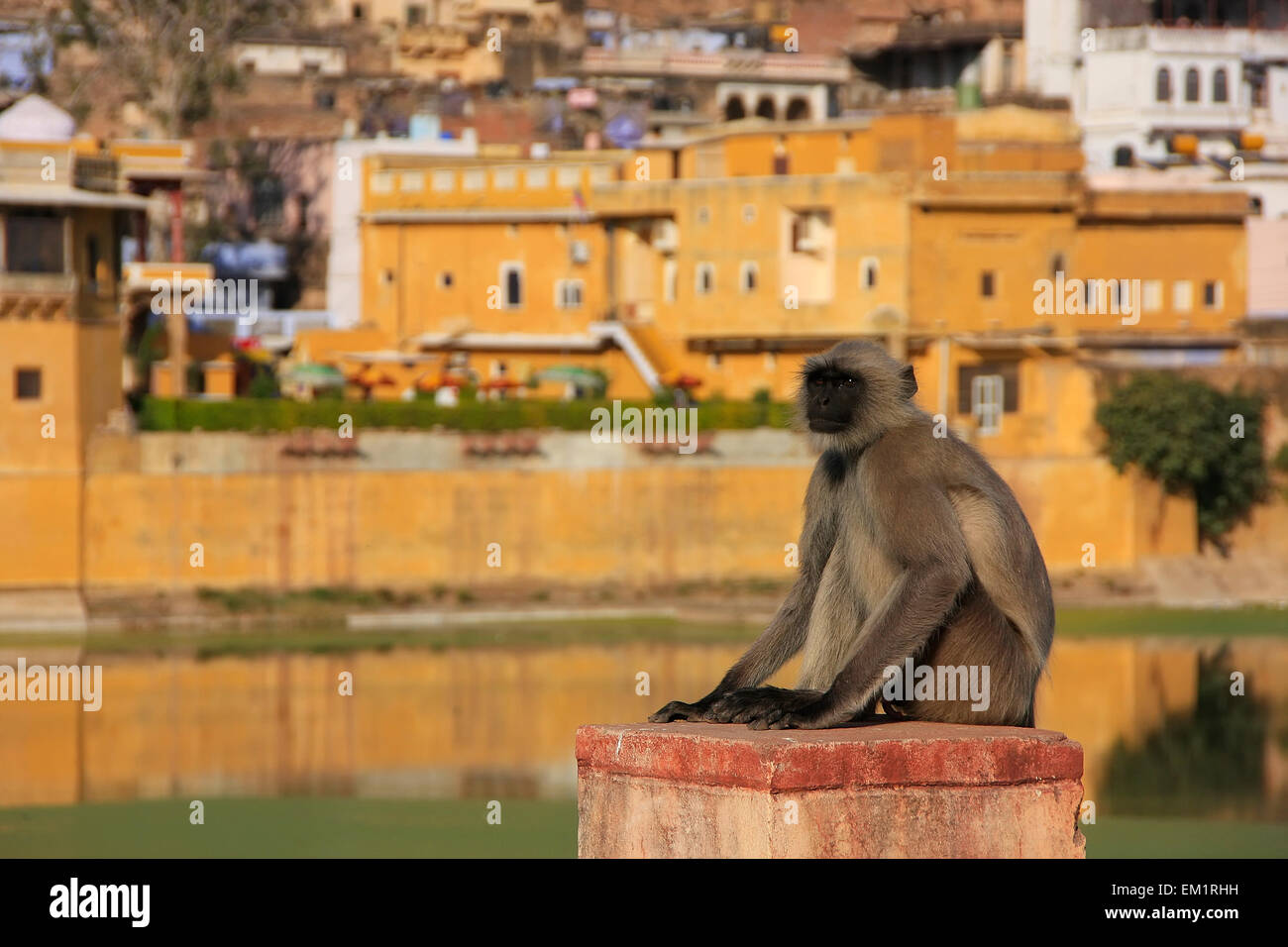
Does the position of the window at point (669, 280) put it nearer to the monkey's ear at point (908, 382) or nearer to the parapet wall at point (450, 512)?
the parapet wall at point (450, 512)

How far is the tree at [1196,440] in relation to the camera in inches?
1457

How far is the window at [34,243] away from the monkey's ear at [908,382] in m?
28.5

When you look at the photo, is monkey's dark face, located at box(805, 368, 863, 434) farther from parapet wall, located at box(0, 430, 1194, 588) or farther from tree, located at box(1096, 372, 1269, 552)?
tree, located at box(1096, 372, 1269, 552)

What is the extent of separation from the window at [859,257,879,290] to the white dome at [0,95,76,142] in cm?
1327

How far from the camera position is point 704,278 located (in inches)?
1638

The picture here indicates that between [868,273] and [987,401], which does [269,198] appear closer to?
[868,273]

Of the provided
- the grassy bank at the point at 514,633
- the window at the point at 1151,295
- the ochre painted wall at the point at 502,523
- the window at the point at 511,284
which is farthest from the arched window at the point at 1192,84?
the grassy bank at the point at 514,633

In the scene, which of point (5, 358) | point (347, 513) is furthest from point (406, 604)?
point (5, 358)

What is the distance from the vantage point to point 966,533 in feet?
22.6

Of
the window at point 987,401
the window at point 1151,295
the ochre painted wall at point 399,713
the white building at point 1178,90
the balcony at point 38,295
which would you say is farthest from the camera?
the white building at point 1178,90

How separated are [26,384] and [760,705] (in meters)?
29.0

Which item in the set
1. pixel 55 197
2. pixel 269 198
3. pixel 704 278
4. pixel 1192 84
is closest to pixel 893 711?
pixel 55 197
